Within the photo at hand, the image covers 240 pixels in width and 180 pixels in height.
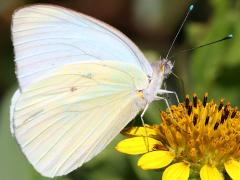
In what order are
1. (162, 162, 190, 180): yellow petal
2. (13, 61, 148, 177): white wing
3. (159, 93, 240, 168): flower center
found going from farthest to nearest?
(13, 61, 148, 177): white wing → (159, 93, 240, 168): flower center → (162, 162, 190, 180): yellow petal

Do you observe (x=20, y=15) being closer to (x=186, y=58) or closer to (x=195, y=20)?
(x=186, y=58)

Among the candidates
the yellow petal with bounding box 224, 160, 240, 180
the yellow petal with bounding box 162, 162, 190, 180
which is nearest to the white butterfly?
the yellow petal with bounding box 162, 162, 190, 180

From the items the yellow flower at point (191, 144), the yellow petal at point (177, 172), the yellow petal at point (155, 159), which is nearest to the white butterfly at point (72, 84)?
the yellow flower at point (191, 144)

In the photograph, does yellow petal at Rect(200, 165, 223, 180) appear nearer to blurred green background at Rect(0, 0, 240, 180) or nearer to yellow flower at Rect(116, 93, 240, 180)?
yellow flower at Rect(116, 93, 240, 180)

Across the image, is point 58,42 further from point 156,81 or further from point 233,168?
point 233,168

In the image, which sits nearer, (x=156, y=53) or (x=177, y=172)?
(x=177, y=172)

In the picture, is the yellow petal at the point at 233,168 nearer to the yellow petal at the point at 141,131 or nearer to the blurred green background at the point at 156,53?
the yellow petal at the point at 141,131

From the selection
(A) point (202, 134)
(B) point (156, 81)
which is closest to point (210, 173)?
(A) point (202, 134)
